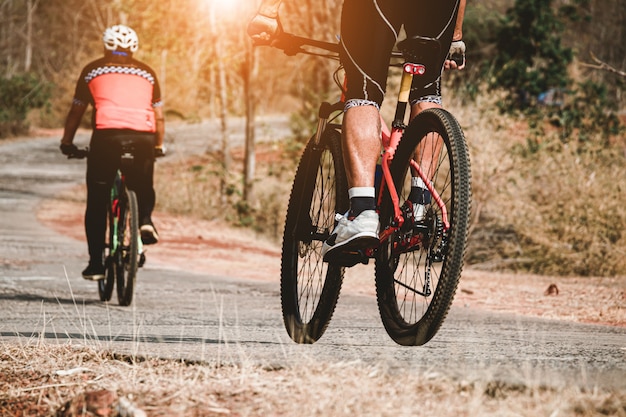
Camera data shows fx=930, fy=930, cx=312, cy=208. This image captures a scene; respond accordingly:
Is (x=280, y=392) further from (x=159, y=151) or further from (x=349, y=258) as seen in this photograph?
(x=159, y=151)

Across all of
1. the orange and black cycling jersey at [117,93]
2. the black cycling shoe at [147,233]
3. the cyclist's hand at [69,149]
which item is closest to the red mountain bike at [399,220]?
the black cycling shoe at [147,233]

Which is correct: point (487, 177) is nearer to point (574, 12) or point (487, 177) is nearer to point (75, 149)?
point (75, 149)

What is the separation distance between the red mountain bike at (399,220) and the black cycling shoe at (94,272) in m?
3.14

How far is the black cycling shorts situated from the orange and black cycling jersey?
3.68 metres

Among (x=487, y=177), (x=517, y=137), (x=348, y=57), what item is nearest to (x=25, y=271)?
(x=348, y=57)

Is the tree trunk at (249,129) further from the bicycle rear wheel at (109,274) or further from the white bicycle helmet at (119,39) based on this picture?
the white bicycle helmet at (119,39)

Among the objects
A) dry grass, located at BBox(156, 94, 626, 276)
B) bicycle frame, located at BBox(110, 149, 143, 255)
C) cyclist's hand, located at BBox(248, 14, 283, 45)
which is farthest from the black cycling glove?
dry grass, located at BBox(156, 94, 626, 276)

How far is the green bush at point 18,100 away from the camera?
36344 millimetres

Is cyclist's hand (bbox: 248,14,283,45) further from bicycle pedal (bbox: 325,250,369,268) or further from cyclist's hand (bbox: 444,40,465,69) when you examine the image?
bicycle pedal (bbox: 325,250,369,268)

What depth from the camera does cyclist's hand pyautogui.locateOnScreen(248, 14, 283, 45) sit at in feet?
13.3

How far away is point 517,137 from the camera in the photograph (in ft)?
61.6

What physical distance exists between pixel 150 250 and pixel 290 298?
9.55 meters

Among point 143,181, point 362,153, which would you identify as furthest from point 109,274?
point 362,153

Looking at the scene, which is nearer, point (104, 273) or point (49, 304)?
point (49, 304)
